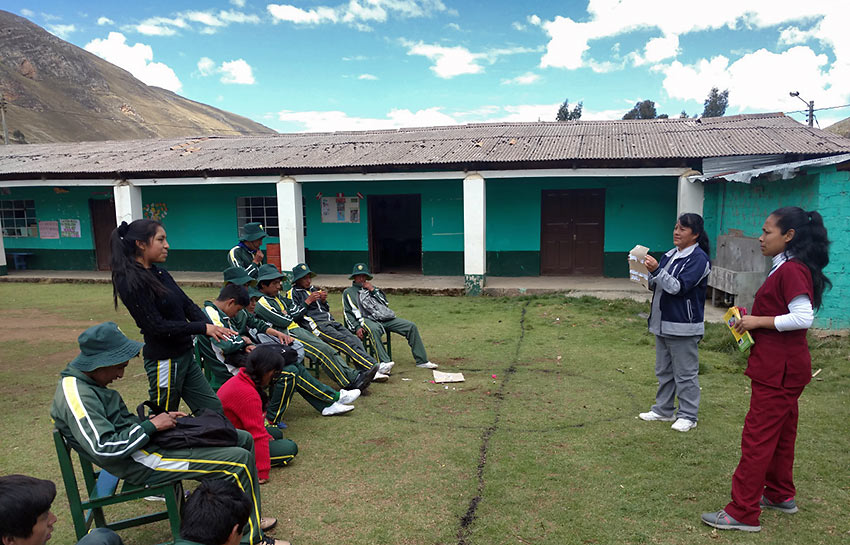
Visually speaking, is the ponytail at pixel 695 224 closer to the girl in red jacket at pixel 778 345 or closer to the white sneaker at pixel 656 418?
the girl in red jacket at pixel 778 345

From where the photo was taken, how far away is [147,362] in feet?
11.5

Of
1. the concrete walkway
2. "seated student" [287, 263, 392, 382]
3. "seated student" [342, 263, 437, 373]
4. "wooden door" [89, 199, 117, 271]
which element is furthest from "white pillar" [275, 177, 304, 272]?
"seated student" [287, 263, 392, 382]

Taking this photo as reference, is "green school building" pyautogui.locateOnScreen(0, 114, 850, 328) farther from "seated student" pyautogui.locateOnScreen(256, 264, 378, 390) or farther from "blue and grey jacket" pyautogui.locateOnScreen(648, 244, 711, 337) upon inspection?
"seated student" pyautogui.locateOnScreen(256, 264, 378, 390)

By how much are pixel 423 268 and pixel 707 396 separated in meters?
8.82

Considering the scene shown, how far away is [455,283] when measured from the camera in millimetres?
12031

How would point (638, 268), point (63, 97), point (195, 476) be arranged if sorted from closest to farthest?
point (195, 476), point (638, 268), point (63, 97)

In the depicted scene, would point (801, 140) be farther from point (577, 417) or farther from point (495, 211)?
point (577, 417)

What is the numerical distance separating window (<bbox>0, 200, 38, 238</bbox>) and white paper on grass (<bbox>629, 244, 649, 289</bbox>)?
16.7m

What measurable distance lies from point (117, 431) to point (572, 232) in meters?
11.4

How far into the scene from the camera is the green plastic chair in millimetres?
2619

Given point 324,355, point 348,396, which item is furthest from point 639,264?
point 324,355

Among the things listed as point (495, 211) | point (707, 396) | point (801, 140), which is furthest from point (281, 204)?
point (801, 140)

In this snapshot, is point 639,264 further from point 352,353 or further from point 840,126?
point 840,126

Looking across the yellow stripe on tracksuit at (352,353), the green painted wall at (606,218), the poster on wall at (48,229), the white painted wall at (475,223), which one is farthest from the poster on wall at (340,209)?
the yellow stripe on tracksuit at (352,353)
